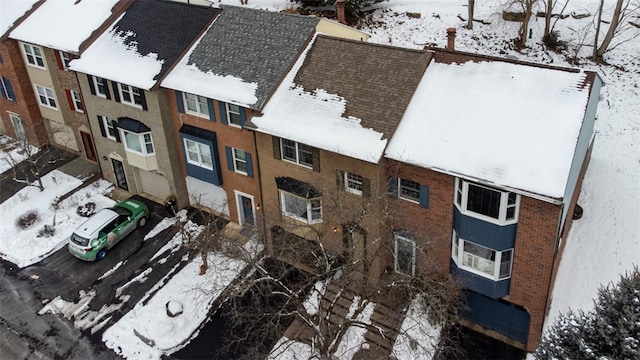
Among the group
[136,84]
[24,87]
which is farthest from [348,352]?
[24,87]

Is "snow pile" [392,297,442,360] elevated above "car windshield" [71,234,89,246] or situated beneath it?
situated beneath

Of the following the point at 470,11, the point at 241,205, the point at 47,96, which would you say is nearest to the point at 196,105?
the point at 241,205

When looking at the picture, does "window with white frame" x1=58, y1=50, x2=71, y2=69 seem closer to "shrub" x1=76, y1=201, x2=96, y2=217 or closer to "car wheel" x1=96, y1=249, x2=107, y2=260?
"shrub" x1=76, y1=201, x2=96, y2=217

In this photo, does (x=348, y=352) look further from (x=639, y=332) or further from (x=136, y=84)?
(x=136, y=84)

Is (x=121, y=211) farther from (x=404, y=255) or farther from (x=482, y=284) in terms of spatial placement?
(x=482, y=284)

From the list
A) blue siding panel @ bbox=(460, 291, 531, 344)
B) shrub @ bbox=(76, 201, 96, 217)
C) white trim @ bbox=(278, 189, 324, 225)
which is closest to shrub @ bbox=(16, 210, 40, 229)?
shrub @ bbox=(76, 201, 96, 217)
